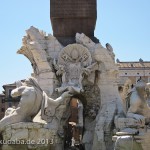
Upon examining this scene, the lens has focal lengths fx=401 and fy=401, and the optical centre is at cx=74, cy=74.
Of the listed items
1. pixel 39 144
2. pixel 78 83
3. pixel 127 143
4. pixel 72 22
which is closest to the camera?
pixel 127 143

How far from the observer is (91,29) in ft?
45.9

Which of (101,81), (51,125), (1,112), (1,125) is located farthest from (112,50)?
(1,112)

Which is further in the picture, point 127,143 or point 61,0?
point 61,0

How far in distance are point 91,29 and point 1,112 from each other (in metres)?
39.2

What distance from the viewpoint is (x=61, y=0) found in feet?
46.0

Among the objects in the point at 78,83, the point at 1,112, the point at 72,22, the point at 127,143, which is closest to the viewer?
the point at 127,143

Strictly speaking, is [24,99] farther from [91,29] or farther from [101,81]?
[91,29]

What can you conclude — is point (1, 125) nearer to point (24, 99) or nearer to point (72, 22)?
point (24, 99)

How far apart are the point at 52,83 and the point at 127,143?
3.92 meters

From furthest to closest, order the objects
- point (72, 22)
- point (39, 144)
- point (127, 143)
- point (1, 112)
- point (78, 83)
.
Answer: point (1, 112), point (72, 22), point (78, 83), point (39, 144), point (127, 143)

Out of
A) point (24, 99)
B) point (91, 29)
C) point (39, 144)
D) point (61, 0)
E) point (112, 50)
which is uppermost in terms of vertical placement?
point (61, 0)

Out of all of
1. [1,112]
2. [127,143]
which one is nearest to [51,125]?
[127,143]

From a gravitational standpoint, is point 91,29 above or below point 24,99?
above

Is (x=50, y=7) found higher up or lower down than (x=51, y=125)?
higher up
